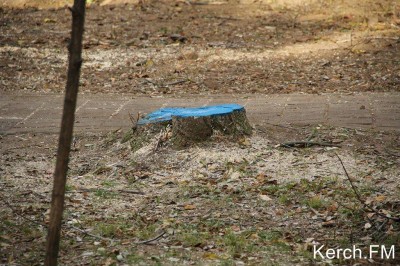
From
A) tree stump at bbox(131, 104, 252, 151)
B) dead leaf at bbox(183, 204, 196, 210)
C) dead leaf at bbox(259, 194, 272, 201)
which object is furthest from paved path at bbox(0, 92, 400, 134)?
dead leaf at bbox(183, 204, 196, 210)

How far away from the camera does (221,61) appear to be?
11.0m

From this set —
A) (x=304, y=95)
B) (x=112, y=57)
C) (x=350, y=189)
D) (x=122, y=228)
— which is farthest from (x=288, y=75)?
(x=122, y=228)

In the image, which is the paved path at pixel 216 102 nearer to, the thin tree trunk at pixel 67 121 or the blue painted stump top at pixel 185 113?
the blue painted stump top at pixel 185 113

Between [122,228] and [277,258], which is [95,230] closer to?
[122,228]

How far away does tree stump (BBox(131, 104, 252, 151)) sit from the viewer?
22.6 ft

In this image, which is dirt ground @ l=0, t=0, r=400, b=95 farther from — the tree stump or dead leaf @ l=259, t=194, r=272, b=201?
dead leaf @ l=259, t=194, r=272, b=201

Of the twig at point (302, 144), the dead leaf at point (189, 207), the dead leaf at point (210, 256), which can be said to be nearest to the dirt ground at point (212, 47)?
the twig at point (302, 144)

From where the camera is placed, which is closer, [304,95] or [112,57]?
[304,95]

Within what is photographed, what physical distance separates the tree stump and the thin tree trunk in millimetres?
3074

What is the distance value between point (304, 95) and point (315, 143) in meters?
2.25

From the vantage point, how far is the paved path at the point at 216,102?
7.86 metres

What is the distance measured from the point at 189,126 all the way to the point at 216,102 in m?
1.94

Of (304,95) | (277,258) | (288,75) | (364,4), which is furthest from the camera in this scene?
(364,4)

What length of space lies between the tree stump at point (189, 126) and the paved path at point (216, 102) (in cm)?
75
